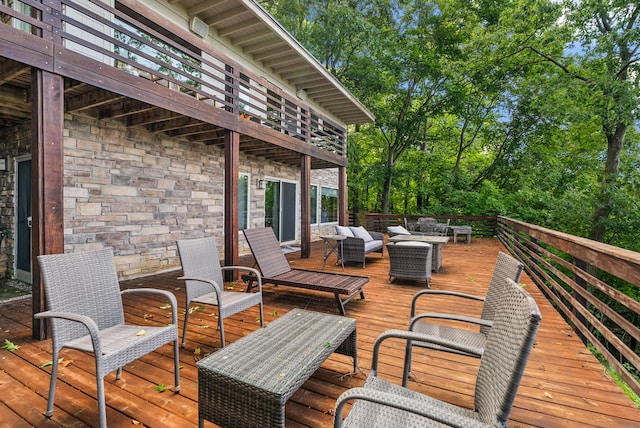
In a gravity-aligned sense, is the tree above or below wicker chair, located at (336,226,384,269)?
above

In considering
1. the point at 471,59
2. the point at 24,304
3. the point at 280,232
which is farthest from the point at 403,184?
the point at 24,304

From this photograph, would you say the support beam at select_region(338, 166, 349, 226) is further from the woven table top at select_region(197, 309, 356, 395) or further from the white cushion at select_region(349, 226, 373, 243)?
the woven table top at select_region(197, 309, 356, 395)

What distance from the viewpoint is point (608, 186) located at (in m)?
8.78

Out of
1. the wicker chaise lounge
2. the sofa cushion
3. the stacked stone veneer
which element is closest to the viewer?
the wicker chaise lounge

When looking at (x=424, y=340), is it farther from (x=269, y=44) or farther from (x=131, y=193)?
(x=269, y=44)

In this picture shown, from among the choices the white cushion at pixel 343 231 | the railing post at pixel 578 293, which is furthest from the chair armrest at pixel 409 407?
the white cushion at pixel 343 231

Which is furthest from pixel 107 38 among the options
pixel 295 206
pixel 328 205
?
pixel 328 205

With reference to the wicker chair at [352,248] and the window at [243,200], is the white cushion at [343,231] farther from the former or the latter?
the window at [243,200]

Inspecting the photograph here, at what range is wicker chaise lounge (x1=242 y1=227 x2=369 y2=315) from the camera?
12.0ft

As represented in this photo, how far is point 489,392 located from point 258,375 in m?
1.03

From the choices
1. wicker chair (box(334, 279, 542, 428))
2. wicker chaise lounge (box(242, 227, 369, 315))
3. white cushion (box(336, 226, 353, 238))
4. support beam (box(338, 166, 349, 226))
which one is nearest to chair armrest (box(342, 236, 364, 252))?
white cushion (box(336, 226, 353, 238))

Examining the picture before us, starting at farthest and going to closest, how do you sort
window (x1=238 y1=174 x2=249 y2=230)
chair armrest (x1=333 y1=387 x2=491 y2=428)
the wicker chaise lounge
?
1. window (x1=238 y1=174 x2=249 y2=230)
2. the wicker chaise lounge
3. chair armrest (x1=333 y1=387 x2=491 y2=428)

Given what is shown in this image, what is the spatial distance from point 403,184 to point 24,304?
51.1ft

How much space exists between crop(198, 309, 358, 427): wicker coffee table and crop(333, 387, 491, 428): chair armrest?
0.40 meters
